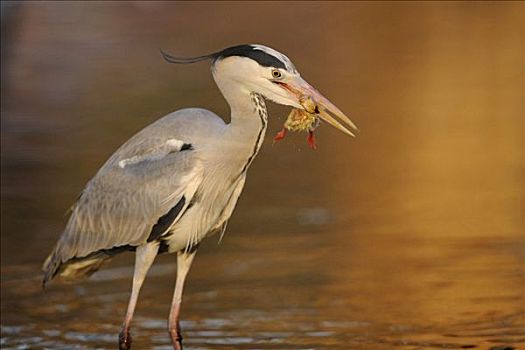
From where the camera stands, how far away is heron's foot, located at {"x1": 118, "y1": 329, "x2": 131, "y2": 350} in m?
8.46

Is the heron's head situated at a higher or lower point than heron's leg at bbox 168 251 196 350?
higher

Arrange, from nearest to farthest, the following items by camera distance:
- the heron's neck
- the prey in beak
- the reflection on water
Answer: the prey in beak → the heron's neck → the reflection on water

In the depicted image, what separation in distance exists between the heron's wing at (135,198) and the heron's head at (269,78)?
1.69 feet

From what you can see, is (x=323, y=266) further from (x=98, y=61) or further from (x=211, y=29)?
(x=211, y=29)

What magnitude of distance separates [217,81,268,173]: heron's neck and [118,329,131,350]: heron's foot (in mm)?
1196

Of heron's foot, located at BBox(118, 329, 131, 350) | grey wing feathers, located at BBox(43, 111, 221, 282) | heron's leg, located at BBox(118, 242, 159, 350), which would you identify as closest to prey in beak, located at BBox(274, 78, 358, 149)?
grey wing feathers, located at BBox(43, 111, 221, 282)

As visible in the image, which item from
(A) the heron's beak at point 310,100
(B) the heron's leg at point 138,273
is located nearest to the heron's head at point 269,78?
(A) the heron's beak at point 310,100

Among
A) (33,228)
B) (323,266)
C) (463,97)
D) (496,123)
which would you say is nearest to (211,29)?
(463,97)

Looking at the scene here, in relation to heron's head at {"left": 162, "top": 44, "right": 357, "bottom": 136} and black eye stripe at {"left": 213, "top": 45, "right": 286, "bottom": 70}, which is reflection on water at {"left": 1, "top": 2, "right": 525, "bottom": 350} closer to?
heron's head at {"left": 162, "top": 44, "right": 357, "bottom": 136}

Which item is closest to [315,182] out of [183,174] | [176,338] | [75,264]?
[75,264]

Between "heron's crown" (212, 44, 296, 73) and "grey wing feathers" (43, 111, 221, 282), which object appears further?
"grey wing feathers" (43, 111, 221, 282)

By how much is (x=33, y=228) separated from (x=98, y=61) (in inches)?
376

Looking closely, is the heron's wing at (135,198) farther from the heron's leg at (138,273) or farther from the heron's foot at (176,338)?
the heron's foot at (176,338)

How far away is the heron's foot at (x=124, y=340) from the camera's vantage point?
8.46 meters
